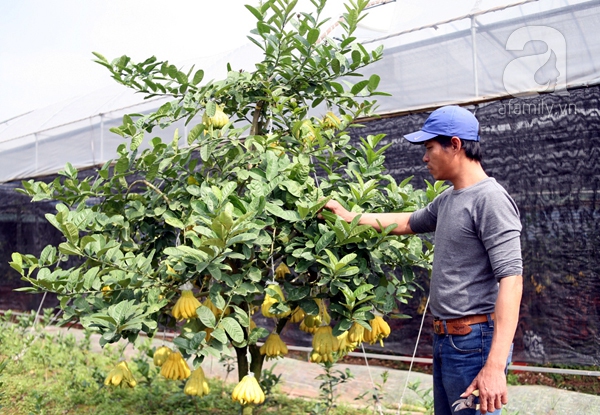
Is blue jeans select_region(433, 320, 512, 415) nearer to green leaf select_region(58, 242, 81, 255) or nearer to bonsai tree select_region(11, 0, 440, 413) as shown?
bonsai tree select_region(11, 0, 440, 413)

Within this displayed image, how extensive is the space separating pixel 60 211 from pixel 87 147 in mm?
5231

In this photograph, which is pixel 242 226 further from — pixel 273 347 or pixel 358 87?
pixel 358 87

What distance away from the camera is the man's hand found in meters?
1.49

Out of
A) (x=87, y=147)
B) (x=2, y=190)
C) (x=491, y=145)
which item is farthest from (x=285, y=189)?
(x=2, y=190)

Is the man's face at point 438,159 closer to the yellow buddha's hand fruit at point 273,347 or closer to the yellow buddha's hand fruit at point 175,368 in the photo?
→ the yellow buddha's hand fruit at point 273,347

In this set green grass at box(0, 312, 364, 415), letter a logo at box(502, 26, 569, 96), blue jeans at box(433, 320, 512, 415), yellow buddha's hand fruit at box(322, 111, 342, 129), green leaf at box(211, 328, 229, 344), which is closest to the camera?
blue jeans at box(433, 320, 512, 415)

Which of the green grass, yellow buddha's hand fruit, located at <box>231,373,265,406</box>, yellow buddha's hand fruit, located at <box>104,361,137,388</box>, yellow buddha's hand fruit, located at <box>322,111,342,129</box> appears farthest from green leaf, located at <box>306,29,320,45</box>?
the green grass

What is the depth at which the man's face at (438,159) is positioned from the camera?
1756 millimetres

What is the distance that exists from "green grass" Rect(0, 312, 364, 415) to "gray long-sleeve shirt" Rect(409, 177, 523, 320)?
1.63 metres


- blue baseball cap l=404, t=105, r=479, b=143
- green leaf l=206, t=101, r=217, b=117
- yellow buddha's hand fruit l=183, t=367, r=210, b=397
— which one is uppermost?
green leaf l=206, t=101, r=217, b=117

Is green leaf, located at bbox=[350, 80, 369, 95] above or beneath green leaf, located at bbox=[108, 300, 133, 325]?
above

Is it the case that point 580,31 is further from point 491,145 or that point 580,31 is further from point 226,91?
point 226,91

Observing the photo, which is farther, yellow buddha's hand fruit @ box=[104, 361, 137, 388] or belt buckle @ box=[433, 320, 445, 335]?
yellow buddha's hand fruit @ box=[104, 361, 137, 388]

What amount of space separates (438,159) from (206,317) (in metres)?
0.88
